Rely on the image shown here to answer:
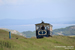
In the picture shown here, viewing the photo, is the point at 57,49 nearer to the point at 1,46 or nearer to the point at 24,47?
the point at 24,47

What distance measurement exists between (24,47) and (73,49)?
925 cm

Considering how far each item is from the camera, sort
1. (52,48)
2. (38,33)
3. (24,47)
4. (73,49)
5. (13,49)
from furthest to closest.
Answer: (38,33) < (73,49) < (52,48) < (24,47) < (13,49)

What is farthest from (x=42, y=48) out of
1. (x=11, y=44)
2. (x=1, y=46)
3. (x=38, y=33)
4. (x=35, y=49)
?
(x=38, y=33)

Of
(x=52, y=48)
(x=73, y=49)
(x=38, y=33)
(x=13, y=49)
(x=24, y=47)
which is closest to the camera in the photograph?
(x=13, y=49)

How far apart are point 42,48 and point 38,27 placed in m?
13.6

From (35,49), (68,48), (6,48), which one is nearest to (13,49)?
(6,48)

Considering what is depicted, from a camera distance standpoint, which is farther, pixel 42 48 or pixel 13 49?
pixel 42 48

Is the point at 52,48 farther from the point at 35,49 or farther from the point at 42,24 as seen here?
the point at 42,24

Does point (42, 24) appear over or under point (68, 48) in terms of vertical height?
over

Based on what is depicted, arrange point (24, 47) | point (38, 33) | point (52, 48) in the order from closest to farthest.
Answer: point (24, 47)
point (52, 48)
point (38, 33)

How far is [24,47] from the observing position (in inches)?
850

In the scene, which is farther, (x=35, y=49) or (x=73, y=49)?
(x=73, y=49)

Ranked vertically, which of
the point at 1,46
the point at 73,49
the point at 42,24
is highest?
the point at 42,24

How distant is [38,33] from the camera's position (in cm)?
3556
